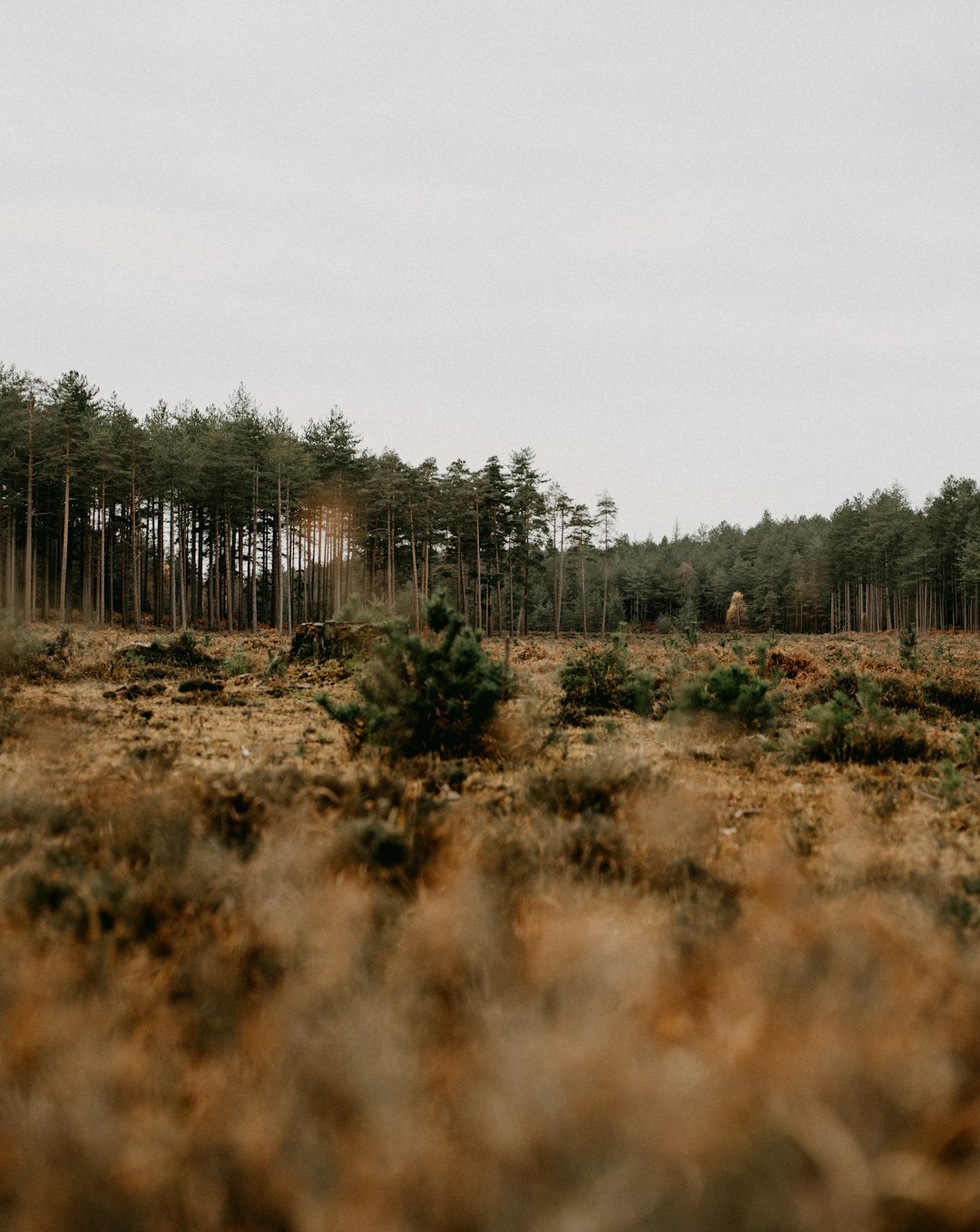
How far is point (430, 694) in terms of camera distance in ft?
21.2

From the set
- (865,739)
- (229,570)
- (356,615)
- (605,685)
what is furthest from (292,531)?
(865,739)

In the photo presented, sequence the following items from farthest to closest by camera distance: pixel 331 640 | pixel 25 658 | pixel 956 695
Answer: pixel 331 640, pixel 25 658, pixel 956 695

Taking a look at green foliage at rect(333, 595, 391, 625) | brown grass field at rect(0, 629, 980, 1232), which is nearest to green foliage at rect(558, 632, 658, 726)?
brown grass field at rect(0, 629, 980, 1232)

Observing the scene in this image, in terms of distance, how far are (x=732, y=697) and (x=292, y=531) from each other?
42.5 metres

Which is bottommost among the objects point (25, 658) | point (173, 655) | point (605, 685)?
point (605, 685)

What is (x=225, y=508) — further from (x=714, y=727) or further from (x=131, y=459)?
(x=714, y=727)

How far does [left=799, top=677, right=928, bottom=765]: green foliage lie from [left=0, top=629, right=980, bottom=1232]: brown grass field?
6.64 ft

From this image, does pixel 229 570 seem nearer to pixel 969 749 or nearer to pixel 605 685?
pixel 605 685

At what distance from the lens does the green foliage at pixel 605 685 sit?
9.76 m

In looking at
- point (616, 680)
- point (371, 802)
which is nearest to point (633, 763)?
point (371, 802)

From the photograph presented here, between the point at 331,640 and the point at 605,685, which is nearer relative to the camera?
the point at 605,685

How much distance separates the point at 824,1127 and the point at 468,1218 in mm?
884

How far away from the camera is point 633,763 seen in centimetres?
541

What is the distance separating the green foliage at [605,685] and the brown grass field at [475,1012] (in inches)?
198
